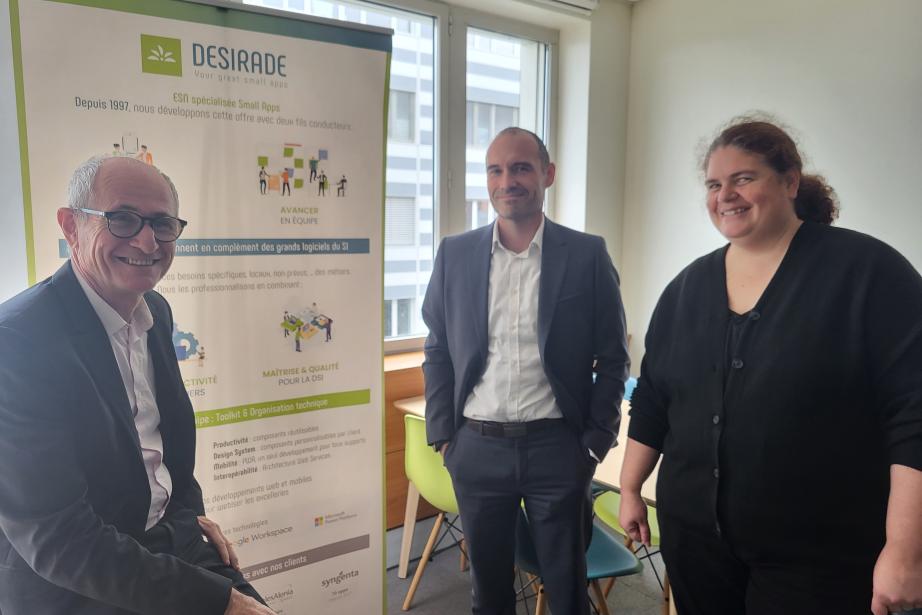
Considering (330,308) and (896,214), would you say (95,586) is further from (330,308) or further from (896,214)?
(896,214)

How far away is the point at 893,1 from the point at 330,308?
9.69 feet

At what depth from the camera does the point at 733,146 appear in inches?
53.8

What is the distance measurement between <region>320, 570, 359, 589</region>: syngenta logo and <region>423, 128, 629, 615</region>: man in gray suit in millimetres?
404

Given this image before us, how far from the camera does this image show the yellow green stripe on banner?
178cm

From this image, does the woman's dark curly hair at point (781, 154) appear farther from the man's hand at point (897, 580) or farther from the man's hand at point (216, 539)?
the man's hand at point (216, 539)

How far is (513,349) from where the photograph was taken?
1945 millimetres

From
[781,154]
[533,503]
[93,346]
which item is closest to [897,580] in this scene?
[781,154]

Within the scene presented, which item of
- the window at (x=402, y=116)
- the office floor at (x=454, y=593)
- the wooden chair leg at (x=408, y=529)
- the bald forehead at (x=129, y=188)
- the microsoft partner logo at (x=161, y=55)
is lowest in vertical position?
the office floor at (x=454, y=593)

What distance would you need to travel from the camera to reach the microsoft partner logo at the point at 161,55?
1.57 meters

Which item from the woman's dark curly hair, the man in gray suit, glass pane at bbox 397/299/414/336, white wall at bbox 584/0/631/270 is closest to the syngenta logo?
the man in gray suit

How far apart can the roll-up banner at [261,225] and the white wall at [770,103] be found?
51.8 inches

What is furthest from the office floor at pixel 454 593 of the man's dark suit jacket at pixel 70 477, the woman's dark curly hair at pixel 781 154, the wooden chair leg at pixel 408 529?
the woman's dark curly hair at pixel 781 154

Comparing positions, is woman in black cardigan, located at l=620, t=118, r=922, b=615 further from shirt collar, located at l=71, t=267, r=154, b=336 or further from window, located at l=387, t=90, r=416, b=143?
window, located at l=387, t=90, r=416, b=143

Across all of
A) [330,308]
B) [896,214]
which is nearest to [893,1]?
[896,214]
